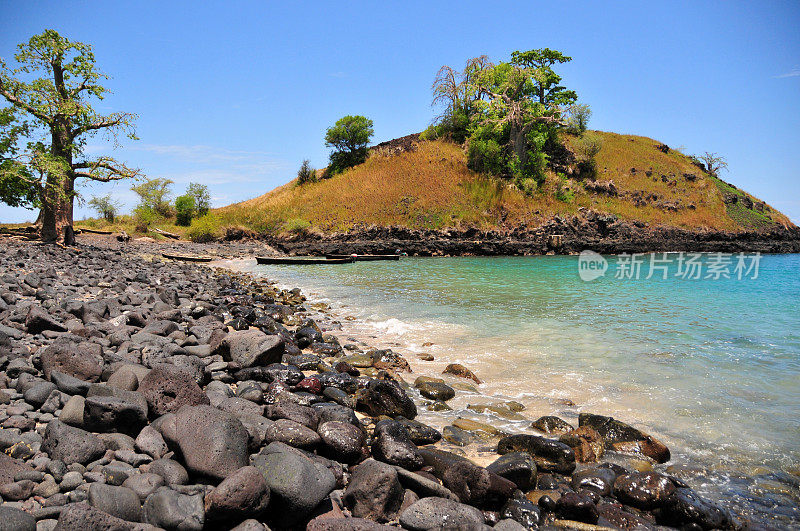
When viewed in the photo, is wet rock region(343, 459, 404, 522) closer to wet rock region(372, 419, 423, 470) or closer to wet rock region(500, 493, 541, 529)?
wet rock region(372, 419, 423, 470)

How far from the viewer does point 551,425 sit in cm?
481

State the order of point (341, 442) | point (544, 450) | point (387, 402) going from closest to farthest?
point (341, 442) < point (544, 450) < point (387, 402)

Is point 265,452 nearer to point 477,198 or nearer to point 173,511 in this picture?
point 173,511

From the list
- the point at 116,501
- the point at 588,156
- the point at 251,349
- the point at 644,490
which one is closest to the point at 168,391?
the point at 116,501

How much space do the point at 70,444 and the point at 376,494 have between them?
222cm

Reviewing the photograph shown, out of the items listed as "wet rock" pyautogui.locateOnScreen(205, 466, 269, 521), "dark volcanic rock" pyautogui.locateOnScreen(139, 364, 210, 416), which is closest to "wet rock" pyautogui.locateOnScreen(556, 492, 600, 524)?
"wet rock" pyautogui.locateOnScreen(205, 466, 269, 521)

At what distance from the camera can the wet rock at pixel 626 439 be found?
4.27 m

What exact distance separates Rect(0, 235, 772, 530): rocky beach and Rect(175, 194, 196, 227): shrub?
45542 millimetres

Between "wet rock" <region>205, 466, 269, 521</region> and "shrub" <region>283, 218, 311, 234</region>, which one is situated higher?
"shrub" <region>283, 218, 311, 234</region>

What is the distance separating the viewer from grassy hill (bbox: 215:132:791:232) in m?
48.1

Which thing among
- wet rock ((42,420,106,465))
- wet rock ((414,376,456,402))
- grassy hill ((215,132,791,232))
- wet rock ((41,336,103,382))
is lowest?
wet rock ((414,376,456,402))

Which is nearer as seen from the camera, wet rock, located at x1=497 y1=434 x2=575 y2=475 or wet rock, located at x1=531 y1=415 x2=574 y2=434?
wet rock, located at x1=497 y1=434 x2=575 y2=475

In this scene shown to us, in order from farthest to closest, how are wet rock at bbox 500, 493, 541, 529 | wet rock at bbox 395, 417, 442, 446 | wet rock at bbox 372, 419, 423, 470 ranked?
wet rock at bbox 395, 417, 442, 446, wet rock at bbox 372, 419, 423, 470, wet rock at bbox 500, 493, 541, 529

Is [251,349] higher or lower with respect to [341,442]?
higher
